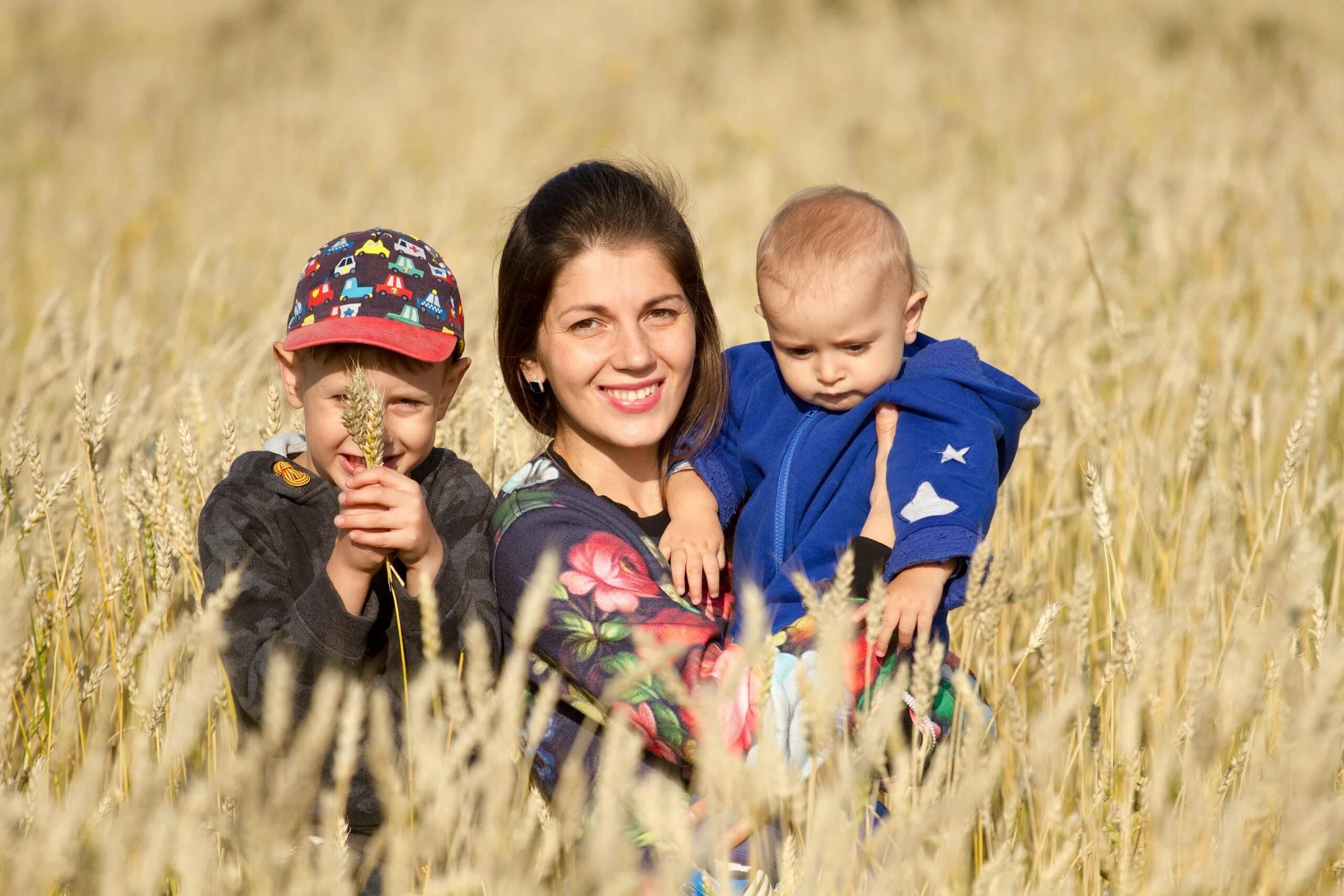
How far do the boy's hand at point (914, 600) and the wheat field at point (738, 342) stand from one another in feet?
0.36

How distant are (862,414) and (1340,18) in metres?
8.38

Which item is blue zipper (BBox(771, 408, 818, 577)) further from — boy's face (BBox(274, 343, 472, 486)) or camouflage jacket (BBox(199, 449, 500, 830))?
boy's face (BBox(274, 343, 472, 486))

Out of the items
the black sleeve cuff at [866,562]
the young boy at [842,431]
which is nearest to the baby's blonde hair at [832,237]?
the young boy at [842,431]

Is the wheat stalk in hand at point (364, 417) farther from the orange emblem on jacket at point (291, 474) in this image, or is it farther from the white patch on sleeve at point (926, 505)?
the white patch on sleeve at point (926, 505)

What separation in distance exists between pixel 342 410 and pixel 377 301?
0.62 feet

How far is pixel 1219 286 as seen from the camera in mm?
4262

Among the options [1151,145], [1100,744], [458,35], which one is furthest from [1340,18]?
[1100,744]

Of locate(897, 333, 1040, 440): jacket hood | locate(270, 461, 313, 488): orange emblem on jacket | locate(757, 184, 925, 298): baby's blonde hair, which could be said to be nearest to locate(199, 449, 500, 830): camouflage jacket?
locate(270, 461, 313, 488): orange emblem on jacket

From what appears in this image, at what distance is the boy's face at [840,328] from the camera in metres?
2.14

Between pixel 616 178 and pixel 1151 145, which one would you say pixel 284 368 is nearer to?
pixel 616 178

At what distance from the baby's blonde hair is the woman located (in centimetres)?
17

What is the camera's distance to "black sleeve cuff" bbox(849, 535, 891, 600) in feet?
6.42

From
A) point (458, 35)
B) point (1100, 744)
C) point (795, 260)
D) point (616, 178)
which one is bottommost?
point (1100, 744)

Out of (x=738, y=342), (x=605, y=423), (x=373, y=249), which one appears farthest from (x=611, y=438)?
(x=738, y=342)
